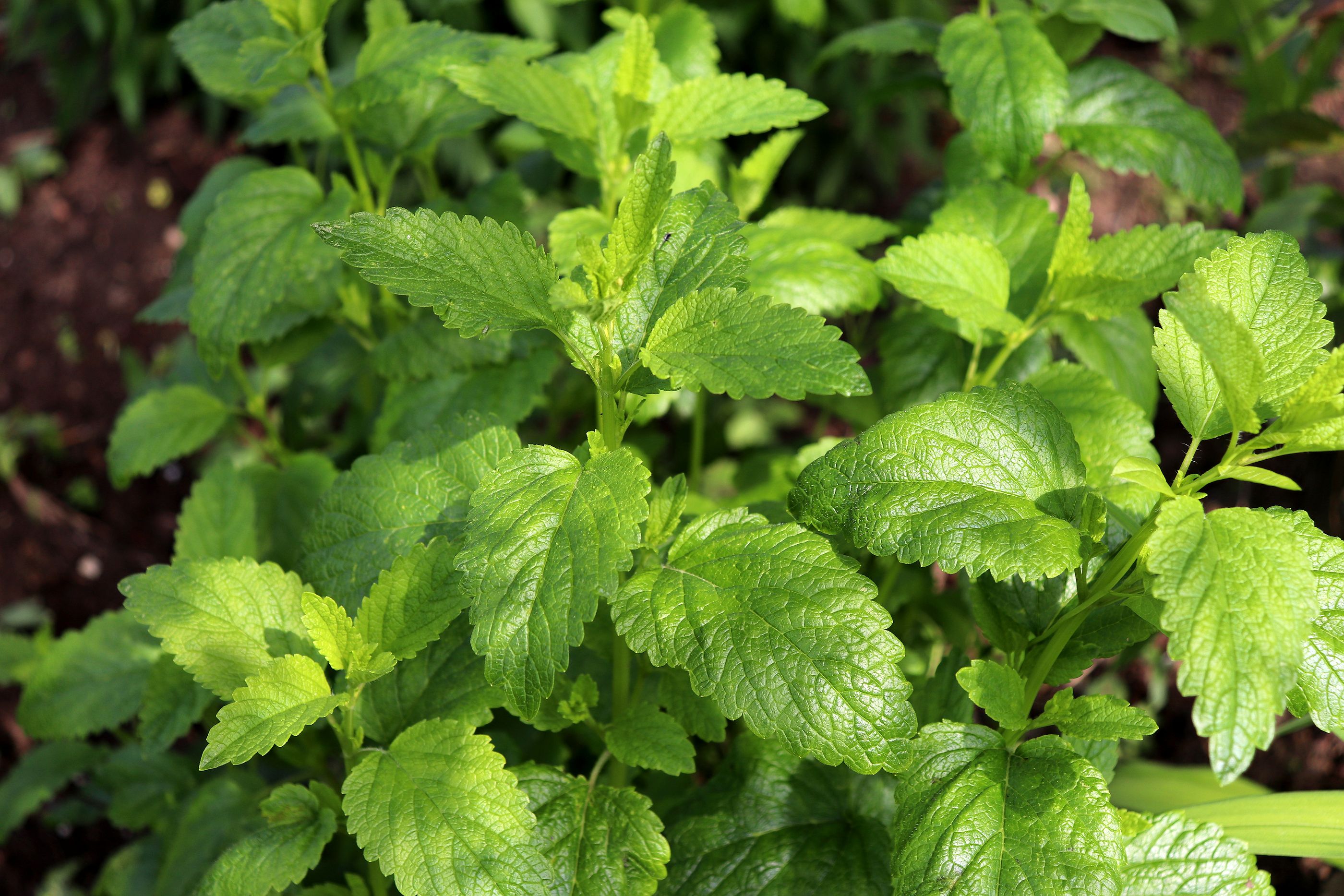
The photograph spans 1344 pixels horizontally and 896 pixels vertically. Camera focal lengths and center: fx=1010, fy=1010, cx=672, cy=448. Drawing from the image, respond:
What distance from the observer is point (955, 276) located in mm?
1491

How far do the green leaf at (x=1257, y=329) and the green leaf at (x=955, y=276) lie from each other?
0.34 meters

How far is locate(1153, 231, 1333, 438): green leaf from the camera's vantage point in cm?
109

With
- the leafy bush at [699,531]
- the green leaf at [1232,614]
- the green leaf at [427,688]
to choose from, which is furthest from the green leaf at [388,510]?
the green leaf at [1232,614]

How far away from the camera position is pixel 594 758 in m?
1.89

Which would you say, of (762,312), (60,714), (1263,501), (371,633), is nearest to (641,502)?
(762,312)

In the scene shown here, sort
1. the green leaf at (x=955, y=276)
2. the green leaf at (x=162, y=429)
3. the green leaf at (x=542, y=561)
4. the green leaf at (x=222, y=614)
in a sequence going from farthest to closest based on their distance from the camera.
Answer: the green leaf at (x=162, y=429) < the green leaf at (x=955, y=276) < the green leaf at (x=222, y=614) < the green leaf at (x=542, y=561)

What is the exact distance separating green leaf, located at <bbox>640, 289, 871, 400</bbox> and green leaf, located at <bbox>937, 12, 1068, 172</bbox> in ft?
2.48

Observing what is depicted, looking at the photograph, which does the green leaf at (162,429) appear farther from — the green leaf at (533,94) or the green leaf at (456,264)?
the green leaf at (456,264)

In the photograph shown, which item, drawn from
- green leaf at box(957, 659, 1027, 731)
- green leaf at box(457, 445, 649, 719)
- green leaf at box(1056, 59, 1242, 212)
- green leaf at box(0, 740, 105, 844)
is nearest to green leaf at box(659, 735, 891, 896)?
green leaf at box(957, 659, 1027, 731)

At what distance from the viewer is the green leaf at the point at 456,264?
3.68 feet

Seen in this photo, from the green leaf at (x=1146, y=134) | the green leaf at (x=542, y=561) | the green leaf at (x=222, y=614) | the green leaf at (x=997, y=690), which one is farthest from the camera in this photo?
the green leaf at (x=1146, y=134)

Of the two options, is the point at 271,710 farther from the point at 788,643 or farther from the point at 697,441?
the point at 697,441

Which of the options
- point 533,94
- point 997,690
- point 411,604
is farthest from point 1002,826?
point 533,94

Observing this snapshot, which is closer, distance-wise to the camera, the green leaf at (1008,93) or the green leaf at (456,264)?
the green leaf at (456,264)
